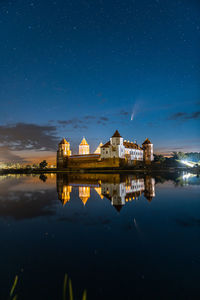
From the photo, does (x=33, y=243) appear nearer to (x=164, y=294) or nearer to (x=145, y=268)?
(x=145, y=268)

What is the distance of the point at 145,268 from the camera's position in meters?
3.53

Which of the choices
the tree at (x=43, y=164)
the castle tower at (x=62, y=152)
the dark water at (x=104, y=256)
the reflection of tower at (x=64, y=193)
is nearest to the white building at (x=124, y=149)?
the castle tower at (x=62, y=152)

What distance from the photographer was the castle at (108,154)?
62844 mm

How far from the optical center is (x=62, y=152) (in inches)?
2943

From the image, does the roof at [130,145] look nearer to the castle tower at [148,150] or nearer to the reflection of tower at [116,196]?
the castle tower at [148,150]

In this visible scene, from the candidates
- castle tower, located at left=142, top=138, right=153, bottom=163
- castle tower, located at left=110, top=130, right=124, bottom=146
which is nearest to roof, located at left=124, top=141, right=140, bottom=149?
castle tower, located at left=142, top=138, right=153, bottom=163

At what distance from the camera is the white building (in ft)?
210

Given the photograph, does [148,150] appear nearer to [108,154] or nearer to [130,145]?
[130,145]

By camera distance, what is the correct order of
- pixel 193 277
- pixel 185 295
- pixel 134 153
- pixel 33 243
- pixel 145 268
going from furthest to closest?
pixel 134 153 < pixel 33 243 < pixel 145 268 < pixel 193 277 < pixel 185 295

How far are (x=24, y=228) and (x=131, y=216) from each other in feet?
13.0

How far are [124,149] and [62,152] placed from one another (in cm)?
2617

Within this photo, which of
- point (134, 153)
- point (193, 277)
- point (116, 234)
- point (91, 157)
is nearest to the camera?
point (193, 277)

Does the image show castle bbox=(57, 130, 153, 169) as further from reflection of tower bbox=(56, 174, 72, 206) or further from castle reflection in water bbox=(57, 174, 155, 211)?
reflection of tower bbox=(56, 174, 72, 206)

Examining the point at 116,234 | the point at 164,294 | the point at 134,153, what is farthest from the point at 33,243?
the point at 134,153
